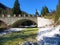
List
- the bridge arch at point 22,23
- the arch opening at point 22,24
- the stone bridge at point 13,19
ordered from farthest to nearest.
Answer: the arch opening at point 22,24 < the bridge arch at point 22,23 < the stone bridge at point 13,19

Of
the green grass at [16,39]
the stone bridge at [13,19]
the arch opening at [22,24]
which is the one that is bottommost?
the green grass at [16,39]

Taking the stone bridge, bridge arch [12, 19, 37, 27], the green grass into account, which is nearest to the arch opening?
bridge arch [12, 19, 37, 27]

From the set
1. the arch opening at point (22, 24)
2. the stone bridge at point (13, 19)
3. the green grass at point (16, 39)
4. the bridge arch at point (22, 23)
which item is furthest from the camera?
the arch opening at point (22, 24)

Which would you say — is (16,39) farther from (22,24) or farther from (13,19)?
(22,24)

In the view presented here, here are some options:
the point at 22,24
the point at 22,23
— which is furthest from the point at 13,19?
the point at 22,24

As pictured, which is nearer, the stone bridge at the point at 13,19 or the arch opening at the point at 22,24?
the stone bridge at the point at 13,19

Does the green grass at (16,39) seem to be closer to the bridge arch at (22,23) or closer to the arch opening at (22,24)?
the bridge arch at (22,23)

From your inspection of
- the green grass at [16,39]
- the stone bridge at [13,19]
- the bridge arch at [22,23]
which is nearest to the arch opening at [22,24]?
the bridge arch at [22,23]

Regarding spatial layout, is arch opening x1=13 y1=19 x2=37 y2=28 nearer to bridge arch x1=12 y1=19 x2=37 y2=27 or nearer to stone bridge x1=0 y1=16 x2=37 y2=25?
bridge arch x1=12 y1=19 x2=37 y2=27

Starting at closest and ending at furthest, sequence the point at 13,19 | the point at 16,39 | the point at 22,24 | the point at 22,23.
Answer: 1. the point at 16,39
2. the point at 13,19
3. the point at 22,23
4. the point at 22,24

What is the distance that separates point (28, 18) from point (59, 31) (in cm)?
2106

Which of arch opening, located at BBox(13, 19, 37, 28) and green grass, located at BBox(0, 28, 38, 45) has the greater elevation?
arch opening, located at BBox(13, 19, 37, 28)

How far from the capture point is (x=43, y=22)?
37.7 meters

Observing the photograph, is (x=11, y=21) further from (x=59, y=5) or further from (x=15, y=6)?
(x=59, y=5)
